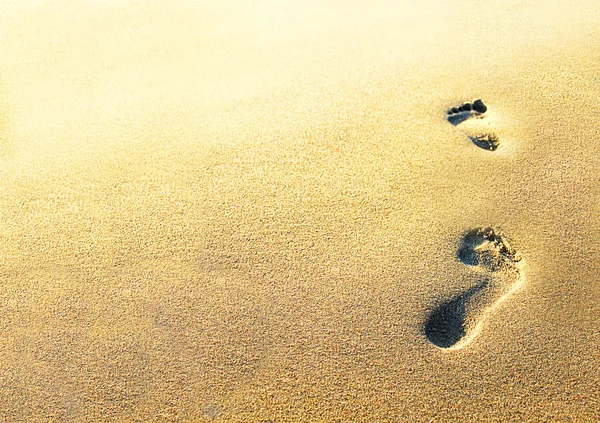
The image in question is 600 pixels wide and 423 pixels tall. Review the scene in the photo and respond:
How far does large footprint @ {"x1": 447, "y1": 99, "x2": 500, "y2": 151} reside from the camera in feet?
7.38

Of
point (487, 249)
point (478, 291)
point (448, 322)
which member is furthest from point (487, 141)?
point (448, 322)

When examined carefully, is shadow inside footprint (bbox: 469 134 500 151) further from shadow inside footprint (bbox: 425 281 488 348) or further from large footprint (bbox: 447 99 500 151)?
shadow inside footprint (bbox: 425 281 488 348)

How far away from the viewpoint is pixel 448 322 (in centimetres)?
163

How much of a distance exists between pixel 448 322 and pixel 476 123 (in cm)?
107

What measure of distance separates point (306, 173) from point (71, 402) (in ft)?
3.73

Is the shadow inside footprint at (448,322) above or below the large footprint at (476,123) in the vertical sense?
below

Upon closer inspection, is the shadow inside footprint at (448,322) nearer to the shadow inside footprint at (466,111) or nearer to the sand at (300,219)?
the sand at (300,219)

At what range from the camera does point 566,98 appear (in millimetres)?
2438

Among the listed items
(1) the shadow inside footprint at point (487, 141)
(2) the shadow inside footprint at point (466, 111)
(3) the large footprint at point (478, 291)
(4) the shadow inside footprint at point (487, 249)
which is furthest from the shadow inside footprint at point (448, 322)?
(2) the shadow inside footprint at point (466, 111)

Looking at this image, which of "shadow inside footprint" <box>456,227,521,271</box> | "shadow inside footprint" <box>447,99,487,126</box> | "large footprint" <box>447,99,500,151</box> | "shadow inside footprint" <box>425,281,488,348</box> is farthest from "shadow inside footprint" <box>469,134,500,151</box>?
"shadow inside footprint" <box>425,281,488,348</box>

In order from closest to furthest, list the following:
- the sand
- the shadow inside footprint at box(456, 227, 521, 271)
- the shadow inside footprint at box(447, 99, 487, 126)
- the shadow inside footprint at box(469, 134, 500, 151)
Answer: the sand < the shadow inside footprint at box(456, 227, 521, 271) < the shadow inside footprint at box(469, 134, 500, 151) < the shadow inside footprint at box(447, 99, 487, 126)

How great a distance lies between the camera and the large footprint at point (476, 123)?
225 centimetres

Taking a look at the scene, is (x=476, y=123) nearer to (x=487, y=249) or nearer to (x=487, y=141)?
(x=487, y=141)

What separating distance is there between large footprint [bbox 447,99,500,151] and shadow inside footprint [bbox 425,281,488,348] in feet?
2.59
